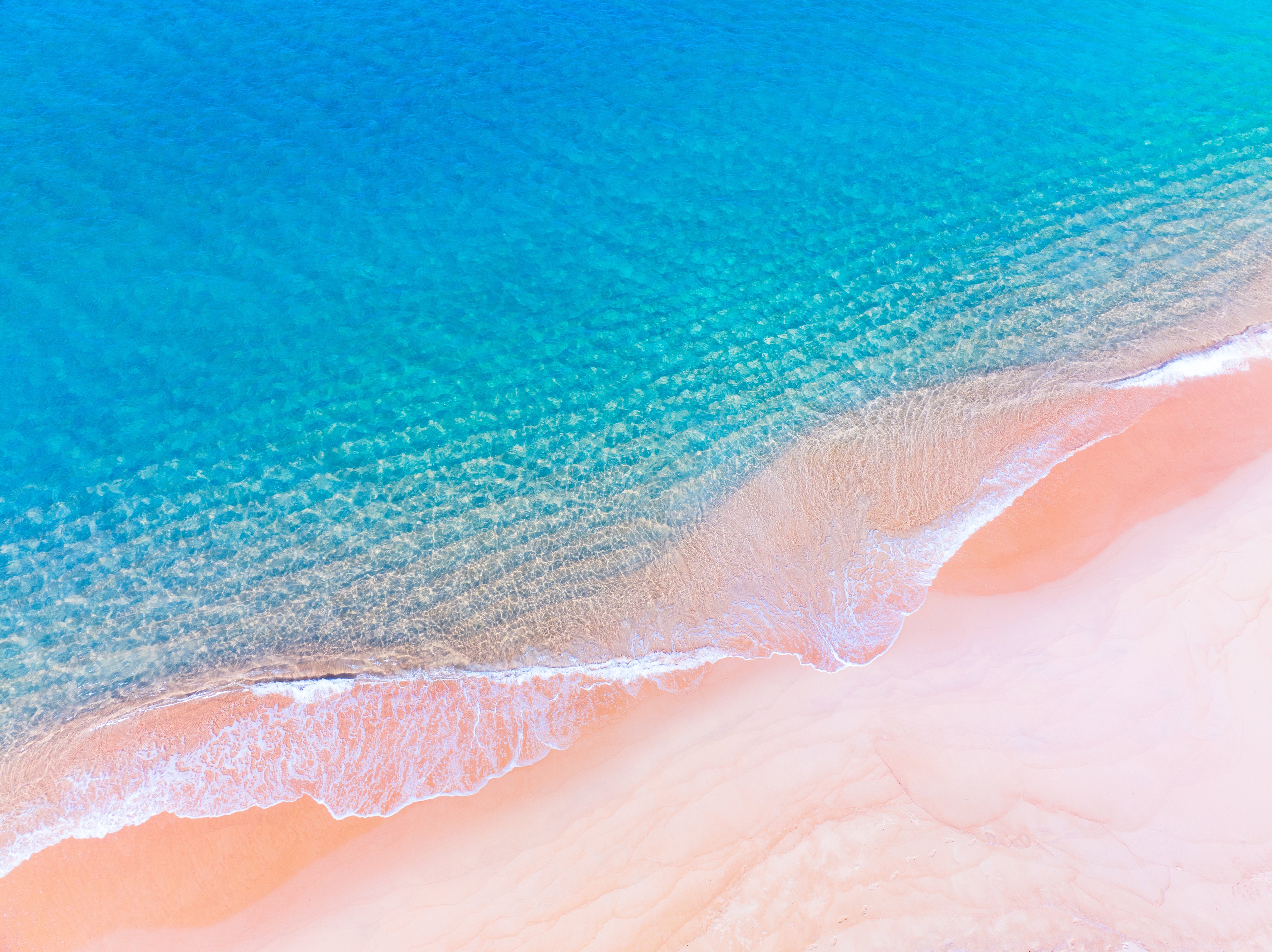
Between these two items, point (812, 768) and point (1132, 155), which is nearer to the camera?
point (812, 768)

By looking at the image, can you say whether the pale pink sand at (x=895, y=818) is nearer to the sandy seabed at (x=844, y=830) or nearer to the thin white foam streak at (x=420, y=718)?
the sandy seabed at (x=844, y=830)

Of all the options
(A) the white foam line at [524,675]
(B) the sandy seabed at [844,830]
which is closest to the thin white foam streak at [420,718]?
(A) the white foam line at [524,675]

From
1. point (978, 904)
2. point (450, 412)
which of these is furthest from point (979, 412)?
point (450, 412)

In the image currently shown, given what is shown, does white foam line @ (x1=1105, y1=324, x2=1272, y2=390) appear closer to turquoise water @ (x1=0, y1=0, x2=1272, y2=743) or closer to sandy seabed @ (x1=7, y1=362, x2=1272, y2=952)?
turquoise water @ (x1=0, y1=0, x2=1272, y2=743)

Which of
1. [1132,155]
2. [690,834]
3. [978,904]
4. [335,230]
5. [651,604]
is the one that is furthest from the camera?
[1132,155]

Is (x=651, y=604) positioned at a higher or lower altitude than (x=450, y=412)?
lower

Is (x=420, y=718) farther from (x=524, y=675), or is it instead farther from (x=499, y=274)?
(x=499, y=274)

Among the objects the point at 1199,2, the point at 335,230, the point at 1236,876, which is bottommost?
the point at 1236,876

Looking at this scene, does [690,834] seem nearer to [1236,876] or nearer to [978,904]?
[978,904]

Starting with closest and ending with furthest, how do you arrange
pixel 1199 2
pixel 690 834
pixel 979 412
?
1. pixel 690 834
2. pixel 979 412
3. pixel 1199 2
